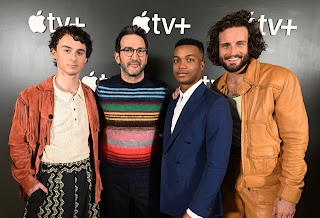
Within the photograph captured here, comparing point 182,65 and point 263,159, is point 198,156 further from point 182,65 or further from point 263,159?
point 182,65

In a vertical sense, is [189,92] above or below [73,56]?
below

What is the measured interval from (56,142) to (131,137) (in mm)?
599

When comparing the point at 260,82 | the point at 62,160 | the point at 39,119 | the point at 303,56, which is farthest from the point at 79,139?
the point at 303,56

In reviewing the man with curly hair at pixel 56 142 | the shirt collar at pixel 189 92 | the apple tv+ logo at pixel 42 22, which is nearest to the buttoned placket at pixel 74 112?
the man with curly hair at pixel 56 142

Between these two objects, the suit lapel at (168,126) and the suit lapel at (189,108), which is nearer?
the suit lapel at (189,108)

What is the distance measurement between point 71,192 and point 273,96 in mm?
1674

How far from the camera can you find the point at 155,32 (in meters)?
2.58

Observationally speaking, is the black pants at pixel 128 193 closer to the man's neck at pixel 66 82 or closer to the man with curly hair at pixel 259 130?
the man with curly hair at pixel 259 130

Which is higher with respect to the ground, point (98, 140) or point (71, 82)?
point (71, 82)

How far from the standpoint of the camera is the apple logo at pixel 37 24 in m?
2.58

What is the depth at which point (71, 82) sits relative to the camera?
1.87 meters

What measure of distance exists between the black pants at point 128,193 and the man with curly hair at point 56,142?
197 mm

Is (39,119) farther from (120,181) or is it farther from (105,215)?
(105,215)

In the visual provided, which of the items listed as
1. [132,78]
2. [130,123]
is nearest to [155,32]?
[132,78]
